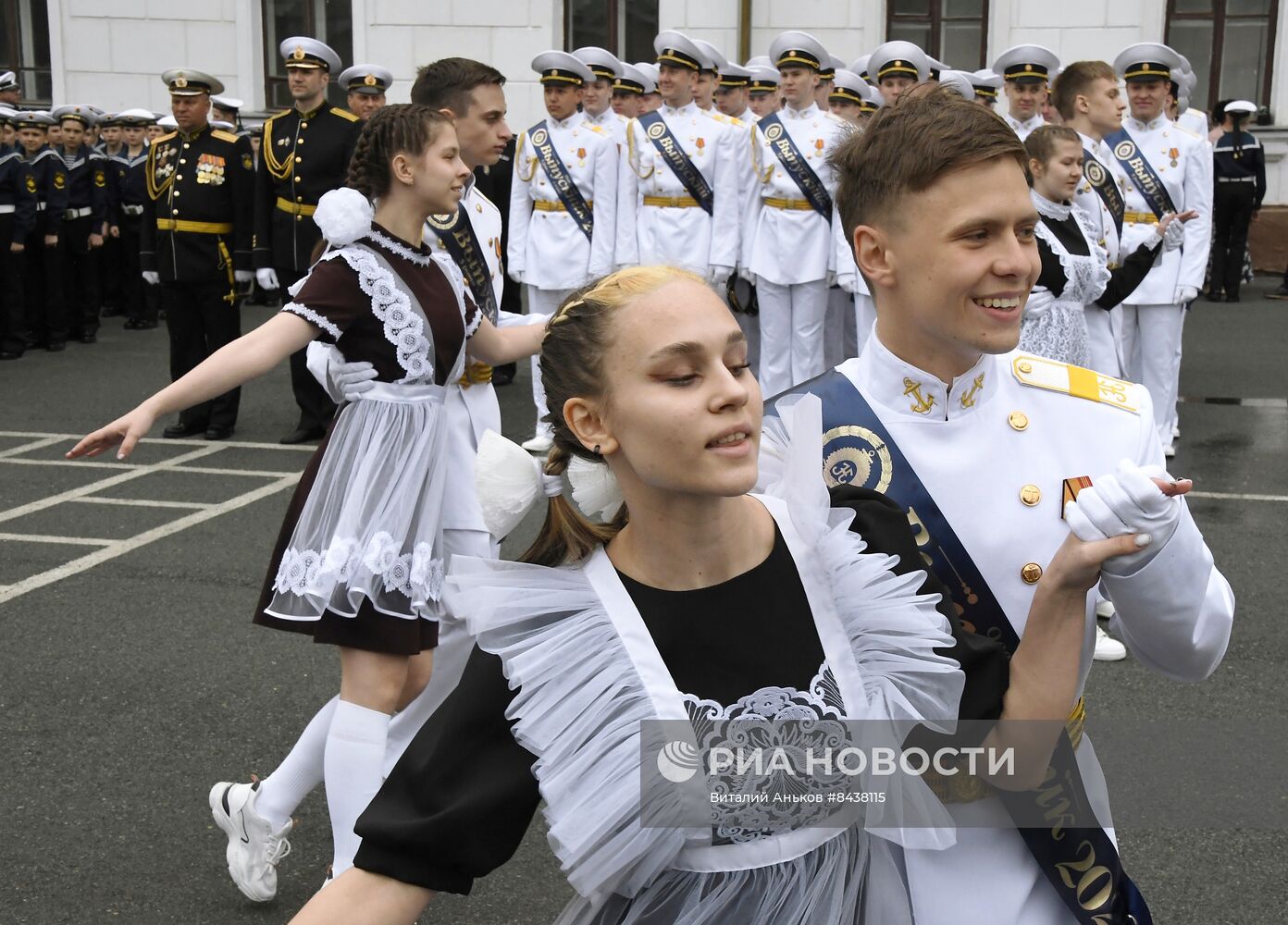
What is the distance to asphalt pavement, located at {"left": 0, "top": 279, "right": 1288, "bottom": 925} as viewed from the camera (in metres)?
3.87

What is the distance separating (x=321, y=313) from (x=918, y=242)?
2.01 m

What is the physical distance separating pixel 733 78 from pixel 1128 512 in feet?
40.3

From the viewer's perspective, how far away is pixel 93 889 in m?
3.88

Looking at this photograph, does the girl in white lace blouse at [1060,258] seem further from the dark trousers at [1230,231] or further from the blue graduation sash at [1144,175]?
the dark trousers at [1230,231]

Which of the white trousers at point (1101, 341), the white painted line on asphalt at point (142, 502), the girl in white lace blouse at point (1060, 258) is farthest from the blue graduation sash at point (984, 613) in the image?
the white painted line on asphalt at point (142, 502)

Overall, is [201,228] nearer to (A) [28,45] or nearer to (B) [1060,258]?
(B) [1060,258]

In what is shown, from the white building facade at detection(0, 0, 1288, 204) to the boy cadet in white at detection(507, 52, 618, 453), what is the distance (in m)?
8.77

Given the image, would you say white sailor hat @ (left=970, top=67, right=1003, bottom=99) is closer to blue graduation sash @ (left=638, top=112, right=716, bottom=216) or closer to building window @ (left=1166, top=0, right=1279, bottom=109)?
blue graduation sash @ (left=638, top=112, right=716, bottom=216)

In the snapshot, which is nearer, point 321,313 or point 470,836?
point 470,836

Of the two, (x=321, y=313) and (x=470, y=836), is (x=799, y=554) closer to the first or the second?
(x=470, y=836)

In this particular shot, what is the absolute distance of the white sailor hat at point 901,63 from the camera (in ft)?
34.4

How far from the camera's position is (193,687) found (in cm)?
525

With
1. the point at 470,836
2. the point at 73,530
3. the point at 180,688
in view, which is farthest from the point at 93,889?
the point at 73,530

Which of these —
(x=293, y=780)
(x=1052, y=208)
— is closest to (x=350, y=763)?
(x=293, y=780)
